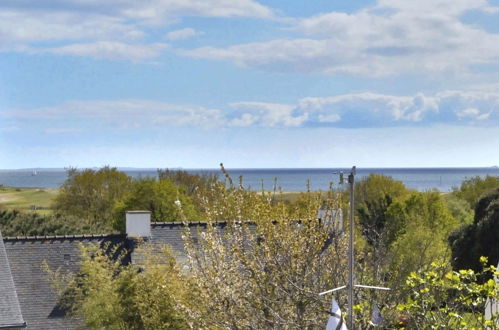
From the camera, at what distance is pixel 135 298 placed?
2288cm

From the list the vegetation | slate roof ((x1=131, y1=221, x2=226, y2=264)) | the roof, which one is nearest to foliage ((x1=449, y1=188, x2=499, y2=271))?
slate roof ((x1=131, y1=221, x2=226, y2=264))

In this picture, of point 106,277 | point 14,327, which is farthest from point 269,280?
point 14,327

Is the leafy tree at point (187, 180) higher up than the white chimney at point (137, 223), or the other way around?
the leafy tree at point (187, 180)

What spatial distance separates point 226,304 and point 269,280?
1.21 meters

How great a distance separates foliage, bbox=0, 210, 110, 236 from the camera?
4794cm

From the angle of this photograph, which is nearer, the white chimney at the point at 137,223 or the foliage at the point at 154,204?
the white chimney at the point at 137,223

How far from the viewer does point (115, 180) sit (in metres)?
73.4

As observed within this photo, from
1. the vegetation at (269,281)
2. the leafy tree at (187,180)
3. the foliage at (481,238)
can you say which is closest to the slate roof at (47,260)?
the vegetation at (269,281)

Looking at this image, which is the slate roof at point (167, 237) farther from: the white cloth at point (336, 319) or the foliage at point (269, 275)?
the white cloth at point (336, 319)

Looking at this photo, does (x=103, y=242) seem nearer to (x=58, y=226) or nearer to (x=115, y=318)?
(x=115, y=318)

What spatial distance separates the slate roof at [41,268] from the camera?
28078 mm

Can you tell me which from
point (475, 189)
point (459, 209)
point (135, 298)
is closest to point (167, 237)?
point (135, 298)

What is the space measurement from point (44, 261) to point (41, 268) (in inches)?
25.6

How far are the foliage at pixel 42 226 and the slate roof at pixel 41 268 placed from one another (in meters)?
17.0
